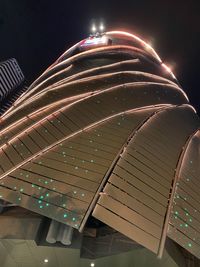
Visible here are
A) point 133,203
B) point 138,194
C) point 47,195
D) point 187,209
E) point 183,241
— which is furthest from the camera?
point 187,209

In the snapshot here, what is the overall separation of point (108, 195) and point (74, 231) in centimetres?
141

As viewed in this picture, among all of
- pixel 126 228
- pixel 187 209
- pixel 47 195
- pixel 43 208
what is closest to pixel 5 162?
pixel 47 195

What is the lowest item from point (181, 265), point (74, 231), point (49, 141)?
point (181, 265)

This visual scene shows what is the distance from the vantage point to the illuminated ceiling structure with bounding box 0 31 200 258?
8680 millimetres

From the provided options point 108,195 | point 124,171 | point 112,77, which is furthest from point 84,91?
point 108,195

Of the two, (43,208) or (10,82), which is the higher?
(43,208)

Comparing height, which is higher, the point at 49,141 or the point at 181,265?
the point at 49,141

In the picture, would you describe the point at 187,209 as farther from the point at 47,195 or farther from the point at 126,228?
the point at 47,195

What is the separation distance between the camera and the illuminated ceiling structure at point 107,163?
28.5 ft

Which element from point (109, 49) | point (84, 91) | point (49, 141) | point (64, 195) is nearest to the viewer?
point (64, 195)

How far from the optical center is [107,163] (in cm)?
1085

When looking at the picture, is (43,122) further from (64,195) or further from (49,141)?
(64,195)

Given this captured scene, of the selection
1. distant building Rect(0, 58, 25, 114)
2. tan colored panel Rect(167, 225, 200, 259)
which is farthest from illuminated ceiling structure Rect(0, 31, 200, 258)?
distant building Rect(0, 58, 25, 114)

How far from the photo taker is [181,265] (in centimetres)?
945
